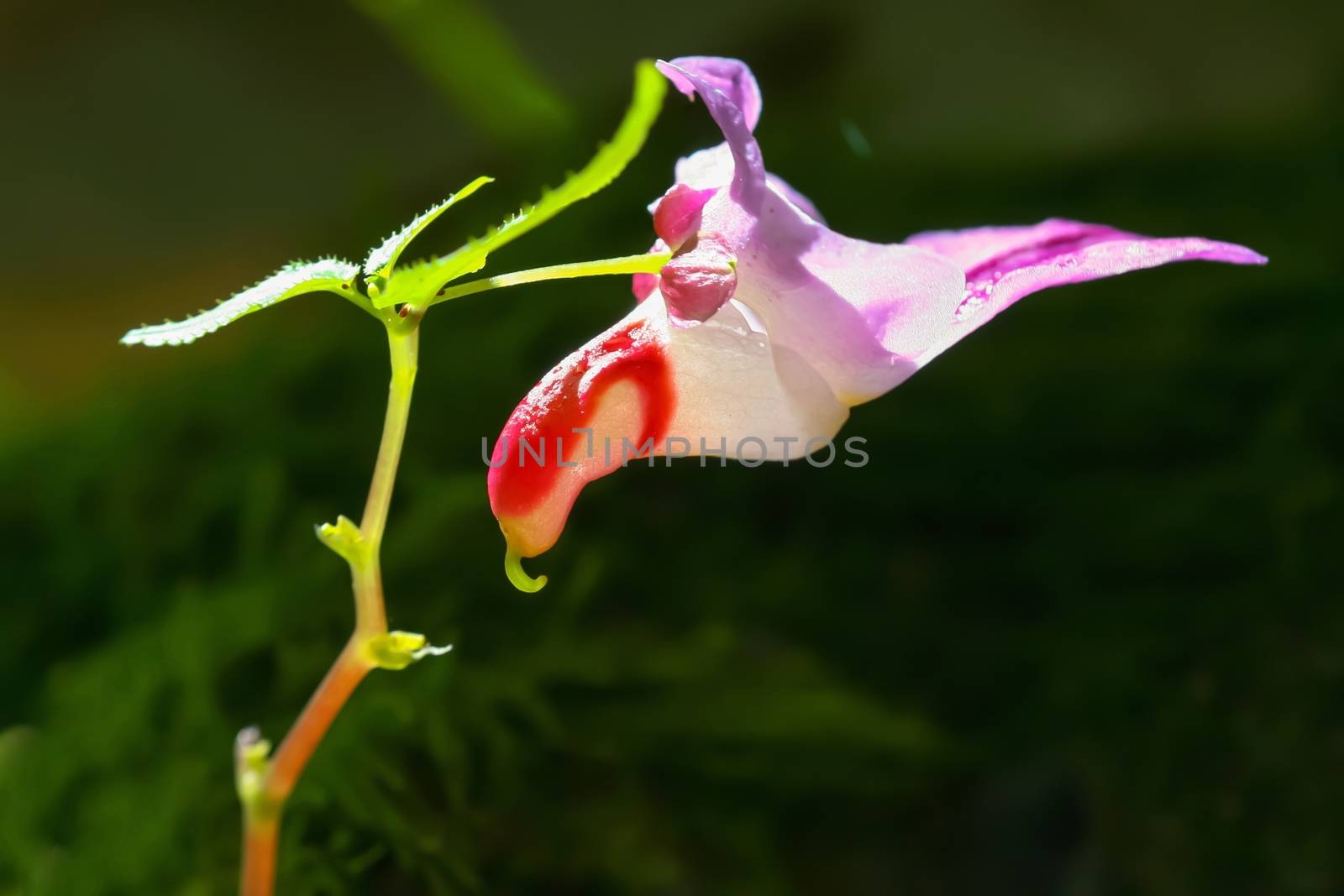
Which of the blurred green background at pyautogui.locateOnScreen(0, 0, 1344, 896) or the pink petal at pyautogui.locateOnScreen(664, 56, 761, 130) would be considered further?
the blurred green background at pyautogui.locateOnScreen(0, 0, 1344, 896)

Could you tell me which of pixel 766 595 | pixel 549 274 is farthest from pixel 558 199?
pixel 766 595

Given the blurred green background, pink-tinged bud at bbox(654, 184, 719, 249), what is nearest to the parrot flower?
pink-tinged bud at bbox(654, 184, 719, 249)

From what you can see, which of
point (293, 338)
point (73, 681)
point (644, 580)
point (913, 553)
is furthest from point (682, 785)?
point (293, 338)

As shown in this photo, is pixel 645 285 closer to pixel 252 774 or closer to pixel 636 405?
pixel 636 405

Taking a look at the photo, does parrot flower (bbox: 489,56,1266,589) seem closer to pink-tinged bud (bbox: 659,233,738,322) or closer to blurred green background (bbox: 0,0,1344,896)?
pink-tinged bud (bbox: 659,233,738,322)

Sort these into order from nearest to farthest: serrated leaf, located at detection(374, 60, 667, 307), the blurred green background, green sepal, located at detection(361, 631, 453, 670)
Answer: serrated leaf, located at detection(374, 60, 667, 307) → green sepal, located at detection(361, 631, 453, 670) → the blurred green background

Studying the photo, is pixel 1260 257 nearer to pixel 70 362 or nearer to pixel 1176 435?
pixel 1176 435
